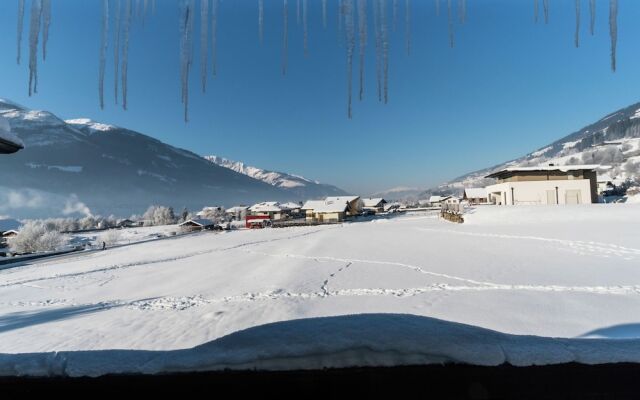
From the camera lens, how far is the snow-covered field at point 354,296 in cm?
823

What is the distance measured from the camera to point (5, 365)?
1509 mm

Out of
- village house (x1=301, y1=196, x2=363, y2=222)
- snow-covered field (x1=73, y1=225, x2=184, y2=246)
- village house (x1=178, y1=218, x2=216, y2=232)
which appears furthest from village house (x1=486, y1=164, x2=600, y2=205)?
village house (x1=178, y1=218, x2=216, y2=232)

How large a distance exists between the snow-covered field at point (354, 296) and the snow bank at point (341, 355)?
2 centimetres

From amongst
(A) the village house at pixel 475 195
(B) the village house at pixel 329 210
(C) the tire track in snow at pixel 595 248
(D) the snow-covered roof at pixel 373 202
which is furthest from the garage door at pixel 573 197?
(D) the snow-covered roof at pixel 373 202

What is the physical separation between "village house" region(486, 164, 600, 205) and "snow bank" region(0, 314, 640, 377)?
44458mm

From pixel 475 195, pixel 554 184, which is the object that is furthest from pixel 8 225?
pixel 475 195

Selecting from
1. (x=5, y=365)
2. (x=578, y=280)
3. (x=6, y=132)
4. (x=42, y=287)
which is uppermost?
(x=6, y=132)

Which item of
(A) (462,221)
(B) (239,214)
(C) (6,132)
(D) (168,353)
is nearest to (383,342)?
(D) (168,353)

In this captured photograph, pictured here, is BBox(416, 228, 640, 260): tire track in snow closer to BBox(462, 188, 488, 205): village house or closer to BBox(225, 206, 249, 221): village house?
BBox(462, 188, 488, 205): village house

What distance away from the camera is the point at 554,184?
129 feet

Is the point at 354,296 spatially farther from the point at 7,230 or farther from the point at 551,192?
the point at 7,230

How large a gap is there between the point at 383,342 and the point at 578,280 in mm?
14780

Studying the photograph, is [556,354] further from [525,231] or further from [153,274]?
[525,231]

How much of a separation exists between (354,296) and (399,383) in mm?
10591
